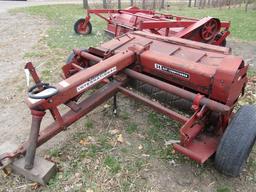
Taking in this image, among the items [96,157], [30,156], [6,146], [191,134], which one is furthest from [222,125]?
[6,146]

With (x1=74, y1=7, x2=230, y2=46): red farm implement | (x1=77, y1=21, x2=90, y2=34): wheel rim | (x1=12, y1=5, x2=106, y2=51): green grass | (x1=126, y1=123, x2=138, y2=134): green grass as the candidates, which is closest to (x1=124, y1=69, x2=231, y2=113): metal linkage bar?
(x1=126, y1=123, x2=138, y2=134): green grass

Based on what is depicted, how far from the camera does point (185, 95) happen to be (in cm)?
319

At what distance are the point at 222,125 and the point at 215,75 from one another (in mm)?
604

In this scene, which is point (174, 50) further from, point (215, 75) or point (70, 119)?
point (70, 119)

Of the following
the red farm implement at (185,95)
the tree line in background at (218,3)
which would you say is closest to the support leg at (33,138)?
the red farm implement at (185,95)

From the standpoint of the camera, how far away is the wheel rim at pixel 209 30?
217 inches

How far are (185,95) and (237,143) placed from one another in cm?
75

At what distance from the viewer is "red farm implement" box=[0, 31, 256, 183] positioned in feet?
9.57

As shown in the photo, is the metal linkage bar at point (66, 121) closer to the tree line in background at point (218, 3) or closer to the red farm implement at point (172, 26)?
the red farm implement at point (172, 26)

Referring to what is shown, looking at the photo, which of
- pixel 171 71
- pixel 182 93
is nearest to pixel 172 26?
pixel 171 71

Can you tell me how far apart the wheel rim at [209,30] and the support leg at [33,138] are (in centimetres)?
385

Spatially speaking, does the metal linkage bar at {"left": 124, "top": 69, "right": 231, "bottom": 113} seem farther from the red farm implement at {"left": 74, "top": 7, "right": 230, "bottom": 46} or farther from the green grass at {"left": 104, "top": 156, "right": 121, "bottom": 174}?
the red farm implement at {"left": 74, "top": 7, "right": 230, "bottom": 46}

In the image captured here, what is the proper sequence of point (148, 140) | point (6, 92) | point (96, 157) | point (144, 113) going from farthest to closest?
point (6, 92), point (144, 113), point (148, 140), point (96, 157)

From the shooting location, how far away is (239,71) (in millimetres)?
3061
